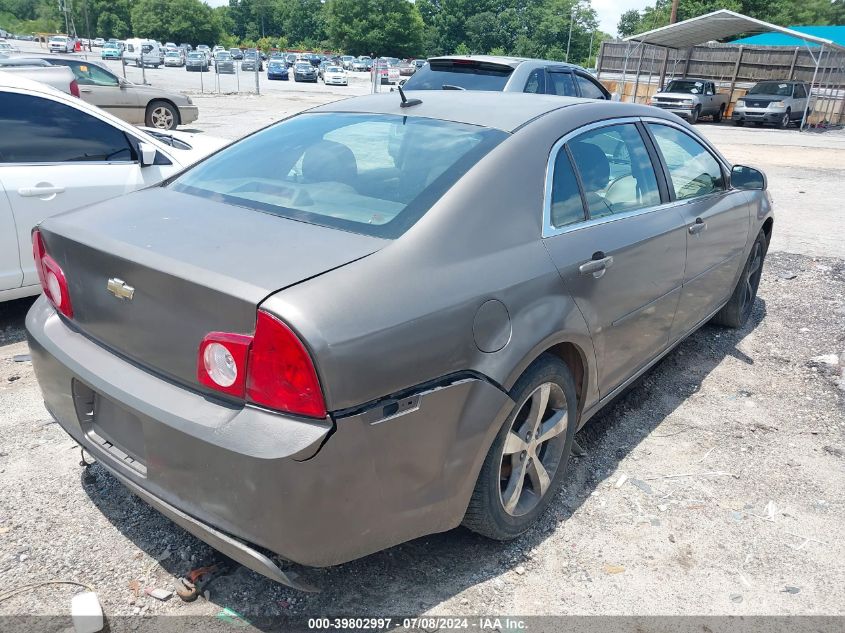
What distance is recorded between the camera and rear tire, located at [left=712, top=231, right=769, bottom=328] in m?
5.03

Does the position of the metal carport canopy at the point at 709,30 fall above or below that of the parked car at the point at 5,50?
above

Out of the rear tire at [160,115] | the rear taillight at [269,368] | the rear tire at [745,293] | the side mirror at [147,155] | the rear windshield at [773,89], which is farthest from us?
the rear windshield at [773,89]

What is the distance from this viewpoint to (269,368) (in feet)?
6.29

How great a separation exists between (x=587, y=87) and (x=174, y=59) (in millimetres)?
59157

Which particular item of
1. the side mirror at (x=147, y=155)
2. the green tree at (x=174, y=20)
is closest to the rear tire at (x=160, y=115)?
the side mirror at (x=147, y=155)

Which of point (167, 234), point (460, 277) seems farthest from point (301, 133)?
point (460, 277)

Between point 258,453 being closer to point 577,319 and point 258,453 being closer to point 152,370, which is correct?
point 152,370

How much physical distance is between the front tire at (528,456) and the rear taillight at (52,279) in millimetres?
1674

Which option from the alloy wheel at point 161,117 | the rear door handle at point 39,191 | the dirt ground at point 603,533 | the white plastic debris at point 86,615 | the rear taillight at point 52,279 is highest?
the rear taillight at point 52,279

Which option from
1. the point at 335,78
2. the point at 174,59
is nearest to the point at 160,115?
the point at 335,78

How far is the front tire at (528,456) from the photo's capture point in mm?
2479

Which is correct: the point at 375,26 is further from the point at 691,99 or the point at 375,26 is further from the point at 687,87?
the point at 691,99

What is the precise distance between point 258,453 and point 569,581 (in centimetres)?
139

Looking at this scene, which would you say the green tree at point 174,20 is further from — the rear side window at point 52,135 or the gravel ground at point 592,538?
the gravel ground at point 592,538
